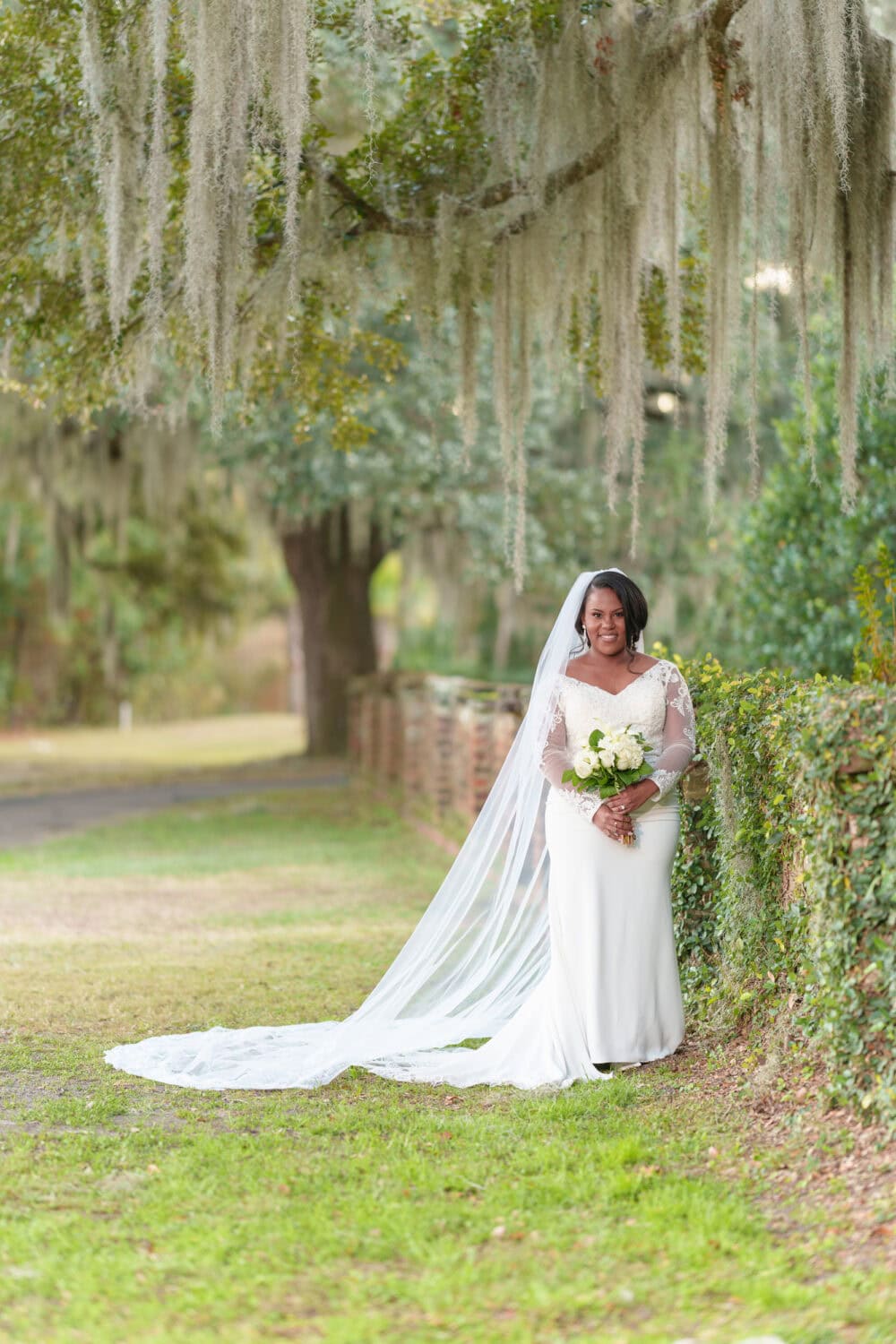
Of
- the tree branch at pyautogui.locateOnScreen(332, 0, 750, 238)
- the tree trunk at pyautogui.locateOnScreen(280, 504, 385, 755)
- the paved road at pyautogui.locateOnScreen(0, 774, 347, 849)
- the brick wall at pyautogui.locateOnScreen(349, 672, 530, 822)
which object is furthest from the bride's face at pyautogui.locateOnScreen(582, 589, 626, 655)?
the tree trunk at pyautogui.locateOnScreen(280, 504, 385, 755)

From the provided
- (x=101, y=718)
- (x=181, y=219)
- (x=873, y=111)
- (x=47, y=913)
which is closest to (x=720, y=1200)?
(x=873, y=111)

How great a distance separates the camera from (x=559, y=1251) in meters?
3.42

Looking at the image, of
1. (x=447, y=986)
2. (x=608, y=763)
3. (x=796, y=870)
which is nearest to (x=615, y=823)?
(x=608, y=763)

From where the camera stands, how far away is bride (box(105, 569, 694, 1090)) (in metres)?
5.11

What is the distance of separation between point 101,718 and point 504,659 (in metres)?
12.9

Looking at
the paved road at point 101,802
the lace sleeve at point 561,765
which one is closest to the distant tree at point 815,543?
the lace sleeve at point 561,765

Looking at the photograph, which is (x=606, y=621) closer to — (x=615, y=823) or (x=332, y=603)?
(x=615, y=823)

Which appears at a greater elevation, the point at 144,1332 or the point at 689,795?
the point at 689,795

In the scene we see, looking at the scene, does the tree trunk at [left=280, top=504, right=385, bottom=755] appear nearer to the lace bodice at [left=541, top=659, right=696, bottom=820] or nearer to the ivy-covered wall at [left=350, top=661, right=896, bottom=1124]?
the ivy-covered wall at [left=350, top=661, right=896, bottom=1124]

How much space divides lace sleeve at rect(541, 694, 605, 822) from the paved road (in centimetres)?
809

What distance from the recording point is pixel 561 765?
17.5ft

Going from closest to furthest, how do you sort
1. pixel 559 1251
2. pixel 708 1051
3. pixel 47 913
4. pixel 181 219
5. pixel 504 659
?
pixel 559 1251
pixel 708 1051
pixel 181 219
pixel 47 913
pixel 504 659

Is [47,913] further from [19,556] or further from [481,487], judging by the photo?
[19,556]

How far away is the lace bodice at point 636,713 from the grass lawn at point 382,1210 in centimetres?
108
